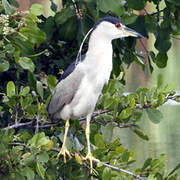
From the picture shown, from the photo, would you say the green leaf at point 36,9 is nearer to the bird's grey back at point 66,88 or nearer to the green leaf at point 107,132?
the bird's grey back at point 66,88

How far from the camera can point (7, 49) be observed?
2059mm

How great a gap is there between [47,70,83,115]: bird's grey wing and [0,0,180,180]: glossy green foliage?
5cm

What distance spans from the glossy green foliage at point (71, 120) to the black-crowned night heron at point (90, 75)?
41 millimetres

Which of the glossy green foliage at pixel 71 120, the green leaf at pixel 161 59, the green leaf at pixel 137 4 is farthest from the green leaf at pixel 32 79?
the green leaf at pixel 161 59

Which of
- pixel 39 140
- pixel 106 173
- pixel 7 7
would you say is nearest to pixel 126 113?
pixel 106 173

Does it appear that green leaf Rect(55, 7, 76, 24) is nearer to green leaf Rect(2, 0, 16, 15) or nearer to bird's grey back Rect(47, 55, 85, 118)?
bird's grey back Rect(47, 55, 85, 118)

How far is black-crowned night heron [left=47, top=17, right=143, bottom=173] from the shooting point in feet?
7.57

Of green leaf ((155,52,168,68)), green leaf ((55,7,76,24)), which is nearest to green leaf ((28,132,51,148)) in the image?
green leaf ((55,7,76,24))

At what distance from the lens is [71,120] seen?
246 centimetres

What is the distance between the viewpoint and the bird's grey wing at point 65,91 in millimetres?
2334

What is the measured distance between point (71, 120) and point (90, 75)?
9.5 inches

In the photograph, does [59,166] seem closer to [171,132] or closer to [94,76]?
[94,76]

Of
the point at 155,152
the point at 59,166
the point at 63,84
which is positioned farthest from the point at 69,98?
the point at 155,152

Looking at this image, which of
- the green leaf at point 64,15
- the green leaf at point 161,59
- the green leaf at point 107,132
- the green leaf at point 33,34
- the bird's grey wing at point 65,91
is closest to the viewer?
the green leaf at point 33,34
